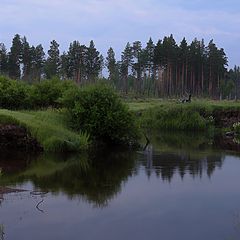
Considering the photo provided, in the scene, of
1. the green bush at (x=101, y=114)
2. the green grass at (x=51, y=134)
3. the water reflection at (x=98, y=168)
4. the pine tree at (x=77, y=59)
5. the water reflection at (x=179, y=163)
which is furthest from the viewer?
the pine tree at (x=77, y=59)

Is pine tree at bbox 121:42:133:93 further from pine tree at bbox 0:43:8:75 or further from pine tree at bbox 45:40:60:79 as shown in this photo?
pine tree at bbox 0:43:8:75

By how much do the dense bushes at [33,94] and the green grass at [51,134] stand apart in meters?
8.48

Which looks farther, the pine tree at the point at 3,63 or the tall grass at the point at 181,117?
the pine tree at the point at 3,63

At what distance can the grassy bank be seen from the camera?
2255 inches

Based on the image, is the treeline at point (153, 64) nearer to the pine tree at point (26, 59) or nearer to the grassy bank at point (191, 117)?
the pine tree at point (26, 59)

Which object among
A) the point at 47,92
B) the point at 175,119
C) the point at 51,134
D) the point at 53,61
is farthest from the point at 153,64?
the point at 51,134

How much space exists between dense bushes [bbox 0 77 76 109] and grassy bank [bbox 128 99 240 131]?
55.2 ft

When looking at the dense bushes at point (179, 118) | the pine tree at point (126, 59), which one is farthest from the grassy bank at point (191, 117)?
the pine tree at point (126, 59)

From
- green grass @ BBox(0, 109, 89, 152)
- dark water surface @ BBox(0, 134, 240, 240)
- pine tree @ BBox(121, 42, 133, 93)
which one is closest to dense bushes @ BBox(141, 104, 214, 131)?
dark water surface @ BBox(0, 134, 240, 240)

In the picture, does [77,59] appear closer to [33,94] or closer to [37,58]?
[37,58]

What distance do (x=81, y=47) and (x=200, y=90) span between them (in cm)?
2730

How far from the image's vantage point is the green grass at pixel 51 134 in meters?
30.5

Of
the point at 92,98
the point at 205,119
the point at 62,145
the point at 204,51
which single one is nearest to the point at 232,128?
the point at 205,119

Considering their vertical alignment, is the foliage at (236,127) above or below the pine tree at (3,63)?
below
